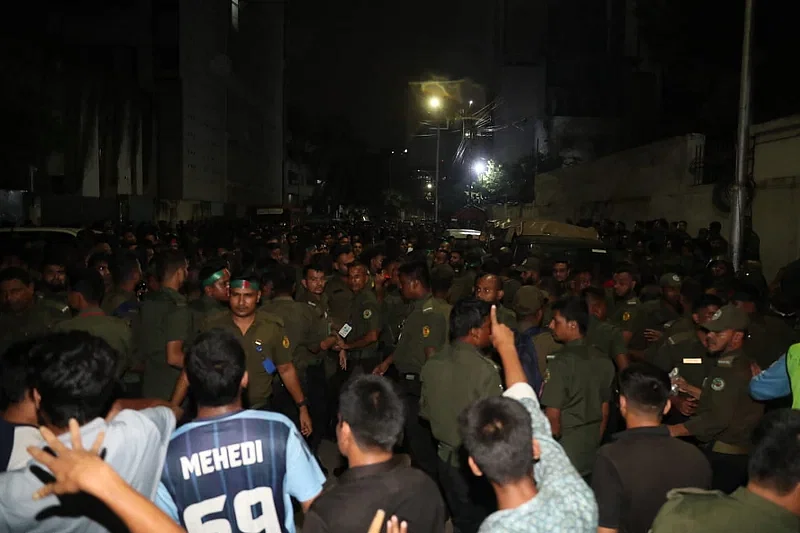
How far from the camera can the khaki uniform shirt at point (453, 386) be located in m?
4.99

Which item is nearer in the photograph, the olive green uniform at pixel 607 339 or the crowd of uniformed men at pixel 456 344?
the crowd of uniformed men at pixel 456 344

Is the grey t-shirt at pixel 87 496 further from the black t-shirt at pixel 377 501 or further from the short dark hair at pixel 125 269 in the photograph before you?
the short dark hair at pixel 125 269

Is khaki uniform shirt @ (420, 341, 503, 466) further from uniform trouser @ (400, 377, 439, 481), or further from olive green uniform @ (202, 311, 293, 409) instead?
uniform trouser @ (400, 377, 439, 481)

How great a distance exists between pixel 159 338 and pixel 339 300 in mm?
3145

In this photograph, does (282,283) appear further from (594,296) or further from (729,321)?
(729,321)

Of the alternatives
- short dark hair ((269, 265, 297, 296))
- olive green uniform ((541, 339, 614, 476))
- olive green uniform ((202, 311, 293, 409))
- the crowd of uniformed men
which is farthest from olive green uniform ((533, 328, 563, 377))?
short dark hair ((269, 265, 297, 296))

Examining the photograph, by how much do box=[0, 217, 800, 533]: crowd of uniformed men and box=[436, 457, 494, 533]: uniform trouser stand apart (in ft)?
0.04

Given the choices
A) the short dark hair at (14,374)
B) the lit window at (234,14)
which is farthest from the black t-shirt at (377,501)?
the lit window at (234,14)

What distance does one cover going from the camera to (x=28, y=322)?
637 centimetres

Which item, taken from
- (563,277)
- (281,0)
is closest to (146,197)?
(563,277)

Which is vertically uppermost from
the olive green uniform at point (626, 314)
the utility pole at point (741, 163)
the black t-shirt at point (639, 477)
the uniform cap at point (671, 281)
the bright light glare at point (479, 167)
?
the bright light glare at point (479, 167)

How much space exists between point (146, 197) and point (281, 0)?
3650 cm

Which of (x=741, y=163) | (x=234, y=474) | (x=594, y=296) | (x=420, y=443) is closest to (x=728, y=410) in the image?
(x=594, y=296)

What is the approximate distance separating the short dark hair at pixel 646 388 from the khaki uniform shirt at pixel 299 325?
3.77m
